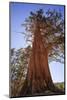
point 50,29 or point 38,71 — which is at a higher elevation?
point 50,29

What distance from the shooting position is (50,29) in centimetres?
221

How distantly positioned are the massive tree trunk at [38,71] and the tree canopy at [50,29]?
0.04m

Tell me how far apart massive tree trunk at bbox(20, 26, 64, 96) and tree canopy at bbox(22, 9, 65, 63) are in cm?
4

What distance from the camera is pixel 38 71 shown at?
7.12 ft

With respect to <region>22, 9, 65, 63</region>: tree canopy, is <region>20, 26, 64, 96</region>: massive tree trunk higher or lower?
lower

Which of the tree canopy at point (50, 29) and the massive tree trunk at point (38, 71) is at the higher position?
the tree canopy at point (50, 29)

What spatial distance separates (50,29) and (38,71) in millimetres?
384

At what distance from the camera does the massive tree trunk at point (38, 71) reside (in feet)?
7.04

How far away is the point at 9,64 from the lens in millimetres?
2117

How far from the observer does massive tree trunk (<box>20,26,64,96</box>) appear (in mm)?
2145

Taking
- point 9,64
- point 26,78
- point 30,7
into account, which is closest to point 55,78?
point 26,78

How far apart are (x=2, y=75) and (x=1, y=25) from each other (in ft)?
1.38

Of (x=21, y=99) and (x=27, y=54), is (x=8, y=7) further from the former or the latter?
(x=21, y=99)

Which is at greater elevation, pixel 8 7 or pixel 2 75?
pixel 8 7
